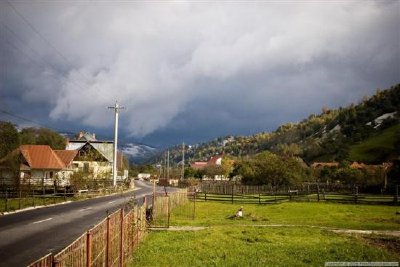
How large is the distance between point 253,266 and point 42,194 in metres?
42.2

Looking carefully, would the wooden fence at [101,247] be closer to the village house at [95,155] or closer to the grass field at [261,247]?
the grass field at [261,247]

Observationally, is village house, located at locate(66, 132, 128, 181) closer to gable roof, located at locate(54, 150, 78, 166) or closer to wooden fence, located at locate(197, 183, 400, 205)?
gable roof, located at locate(54, 150, 78, 166)

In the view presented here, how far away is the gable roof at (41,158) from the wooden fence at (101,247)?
226 ft

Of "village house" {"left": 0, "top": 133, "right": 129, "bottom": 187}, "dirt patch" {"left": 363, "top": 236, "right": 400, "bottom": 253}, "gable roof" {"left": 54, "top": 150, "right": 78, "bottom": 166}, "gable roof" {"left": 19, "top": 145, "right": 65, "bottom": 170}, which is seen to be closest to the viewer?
"dirt patch" {"left": 363, "top": 236, "right": 400, "bottom": 253}

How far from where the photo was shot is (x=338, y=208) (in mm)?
47625

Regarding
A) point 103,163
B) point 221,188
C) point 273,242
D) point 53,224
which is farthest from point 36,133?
point 273,242

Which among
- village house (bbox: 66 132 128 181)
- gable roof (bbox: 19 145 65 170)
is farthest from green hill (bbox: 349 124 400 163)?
gable roof (bbox: 19 145 65 170)

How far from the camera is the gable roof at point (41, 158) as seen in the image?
270ft

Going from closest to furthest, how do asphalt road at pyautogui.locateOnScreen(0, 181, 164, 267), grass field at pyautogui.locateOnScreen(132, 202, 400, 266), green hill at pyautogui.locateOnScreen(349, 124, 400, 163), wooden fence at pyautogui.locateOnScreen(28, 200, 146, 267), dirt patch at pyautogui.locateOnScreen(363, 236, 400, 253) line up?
wooden fence at pyautogui.locateOnScreen(28, 200, 146, 267) → asphalt road at pyautogui.locateOnScreen(0, 181, 164, 267) → grass field at pyautogui.locateOnScreen(132, 202, 400, 266) → dirt patch at pyautogui.locateOnScreen(363, 236, 400, 253) → green hill at pyautogui.locateOnScreen(349, 124, 400, 163)

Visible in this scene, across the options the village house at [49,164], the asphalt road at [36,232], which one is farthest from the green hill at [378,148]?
the asphalt road at [36,232]

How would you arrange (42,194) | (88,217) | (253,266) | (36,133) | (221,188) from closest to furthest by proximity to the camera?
(253,266)
(88,217)
(42,194)
(221,188)
(36,133)

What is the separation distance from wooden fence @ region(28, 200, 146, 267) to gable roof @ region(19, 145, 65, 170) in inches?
2716

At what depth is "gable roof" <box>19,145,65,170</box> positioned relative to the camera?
82438 millimetres

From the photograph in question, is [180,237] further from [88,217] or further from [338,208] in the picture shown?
[338,208]
